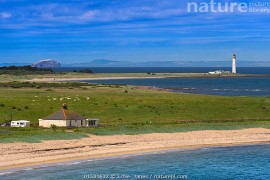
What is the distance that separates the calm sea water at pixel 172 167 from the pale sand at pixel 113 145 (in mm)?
1768

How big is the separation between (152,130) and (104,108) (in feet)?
59.8

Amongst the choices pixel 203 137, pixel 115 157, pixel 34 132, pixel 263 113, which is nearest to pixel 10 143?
pixel 34 132

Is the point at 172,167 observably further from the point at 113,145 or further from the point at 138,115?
the point at 138,115

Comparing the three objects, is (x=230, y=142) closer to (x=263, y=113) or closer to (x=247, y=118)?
(x=247, y=118)

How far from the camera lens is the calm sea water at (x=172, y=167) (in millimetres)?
36125

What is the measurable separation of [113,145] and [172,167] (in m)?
7.83

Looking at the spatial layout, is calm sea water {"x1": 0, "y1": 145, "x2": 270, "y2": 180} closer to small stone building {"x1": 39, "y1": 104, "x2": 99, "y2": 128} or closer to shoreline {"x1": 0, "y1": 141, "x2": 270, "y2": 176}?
shoreline {"x1": 0, "y1": 141, "x2": 270, "y2": 176}

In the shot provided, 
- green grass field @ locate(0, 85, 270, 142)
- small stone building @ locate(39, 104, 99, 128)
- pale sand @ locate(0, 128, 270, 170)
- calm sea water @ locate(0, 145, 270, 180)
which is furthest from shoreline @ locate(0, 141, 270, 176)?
small stone building @ locate(39, 104, 99, 128)

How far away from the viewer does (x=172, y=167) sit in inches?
1554

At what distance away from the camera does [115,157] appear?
41.9 m

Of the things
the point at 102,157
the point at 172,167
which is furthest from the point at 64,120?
the point at 172,167

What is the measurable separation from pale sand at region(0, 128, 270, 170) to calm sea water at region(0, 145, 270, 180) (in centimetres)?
177

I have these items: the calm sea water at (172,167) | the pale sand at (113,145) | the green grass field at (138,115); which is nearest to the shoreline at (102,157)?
the pale sand at (113,145)

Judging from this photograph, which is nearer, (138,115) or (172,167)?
(172,167)
